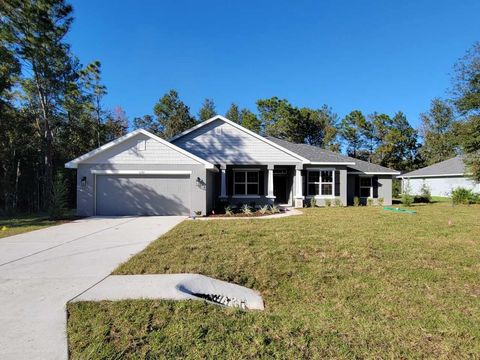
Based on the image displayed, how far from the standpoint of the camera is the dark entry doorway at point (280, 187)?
20625 millimetres

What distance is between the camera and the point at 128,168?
14508 millimetres

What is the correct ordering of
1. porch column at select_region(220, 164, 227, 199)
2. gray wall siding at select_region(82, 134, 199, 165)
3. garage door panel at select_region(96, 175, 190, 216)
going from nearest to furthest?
gray wall siding at select_region(82, 134, 199, 165) → garage door panel at select_region(96, 175, 190, 216) → porch column at select_region(220, 164, 227, 199)

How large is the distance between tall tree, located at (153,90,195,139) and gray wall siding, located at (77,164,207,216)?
80.8 feet

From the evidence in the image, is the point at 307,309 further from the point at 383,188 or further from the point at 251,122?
the point at 251,122

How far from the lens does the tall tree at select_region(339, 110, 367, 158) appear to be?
45241 millimetres

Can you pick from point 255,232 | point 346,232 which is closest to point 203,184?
point 255,232

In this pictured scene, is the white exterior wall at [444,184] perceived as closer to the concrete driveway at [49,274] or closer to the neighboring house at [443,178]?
the neighboring house at [443,178]

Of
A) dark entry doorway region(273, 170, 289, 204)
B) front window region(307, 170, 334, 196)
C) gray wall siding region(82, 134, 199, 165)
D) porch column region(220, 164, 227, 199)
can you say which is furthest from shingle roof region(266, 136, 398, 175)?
gray wall siding region(82, 134, 199, 165)

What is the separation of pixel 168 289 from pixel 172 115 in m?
→ 36.8

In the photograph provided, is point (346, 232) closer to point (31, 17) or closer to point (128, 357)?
point (128, 357)

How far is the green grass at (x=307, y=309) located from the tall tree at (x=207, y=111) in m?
35.7

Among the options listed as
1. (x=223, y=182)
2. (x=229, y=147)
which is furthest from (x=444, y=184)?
(x=223, y=182)

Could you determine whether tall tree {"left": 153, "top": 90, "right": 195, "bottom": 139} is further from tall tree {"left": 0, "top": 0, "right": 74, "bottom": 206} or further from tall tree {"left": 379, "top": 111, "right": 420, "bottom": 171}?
tall tree {"left": 379, "top": 111, "right": 420, "bottom": 171}

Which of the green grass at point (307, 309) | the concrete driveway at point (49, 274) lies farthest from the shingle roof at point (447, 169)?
the concrete driveway at point (49, 274)
